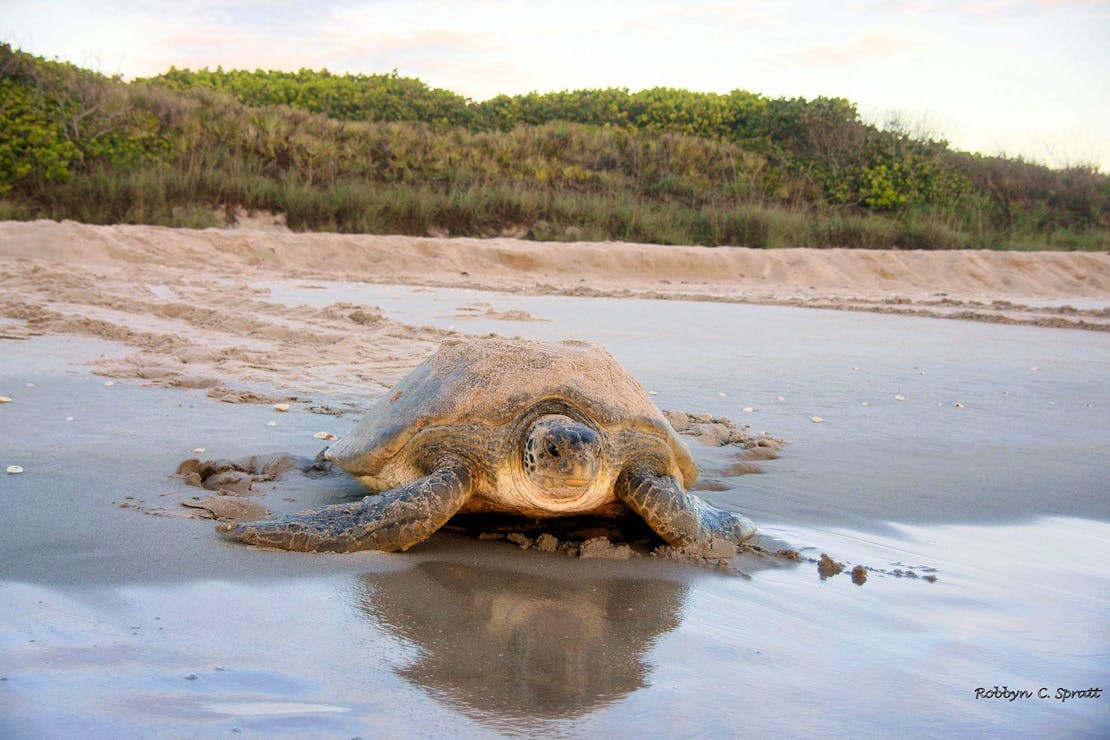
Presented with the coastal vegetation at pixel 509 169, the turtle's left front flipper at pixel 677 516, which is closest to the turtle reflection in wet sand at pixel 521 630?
the turtle's left front flipper at pixel 677 516

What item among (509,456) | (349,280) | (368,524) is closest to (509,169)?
(349,280)

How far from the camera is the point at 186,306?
740 cm

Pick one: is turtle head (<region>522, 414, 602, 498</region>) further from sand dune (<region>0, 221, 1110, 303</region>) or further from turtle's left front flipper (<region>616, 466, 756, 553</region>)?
sand dune (<region>0, 221, 1110, 303</region>)

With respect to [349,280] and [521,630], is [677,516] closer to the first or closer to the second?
[521,630]

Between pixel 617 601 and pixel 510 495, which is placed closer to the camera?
pixel 617 601

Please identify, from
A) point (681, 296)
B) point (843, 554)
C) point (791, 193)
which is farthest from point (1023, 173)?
point (843, 554)

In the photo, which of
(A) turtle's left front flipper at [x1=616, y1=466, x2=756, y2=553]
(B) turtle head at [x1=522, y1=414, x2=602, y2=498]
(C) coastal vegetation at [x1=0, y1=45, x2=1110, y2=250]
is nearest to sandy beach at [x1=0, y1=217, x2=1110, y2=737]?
(A) turtle's left front flipper at [x1=616, y1=466, x2=756, y2=553]

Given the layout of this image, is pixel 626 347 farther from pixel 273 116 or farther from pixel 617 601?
pixel 273 116

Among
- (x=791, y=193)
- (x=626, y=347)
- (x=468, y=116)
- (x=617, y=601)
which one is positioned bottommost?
(x=617, y=601)

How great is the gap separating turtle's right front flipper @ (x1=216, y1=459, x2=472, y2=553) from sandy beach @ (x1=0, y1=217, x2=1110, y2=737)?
6 cm

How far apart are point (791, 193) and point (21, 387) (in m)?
17.8

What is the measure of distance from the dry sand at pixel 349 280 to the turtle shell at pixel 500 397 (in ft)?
5.38

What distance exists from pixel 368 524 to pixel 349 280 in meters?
Result: 8.05

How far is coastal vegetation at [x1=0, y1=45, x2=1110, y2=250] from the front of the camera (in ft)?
45.8
